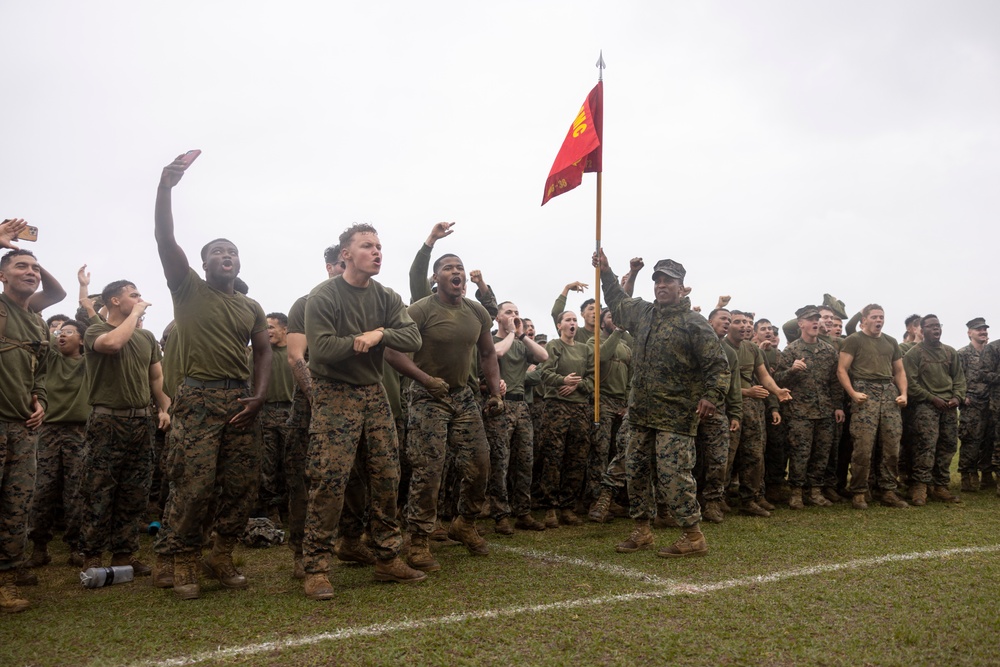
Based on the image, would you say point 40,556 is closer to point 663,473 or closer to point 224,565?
point 224,565

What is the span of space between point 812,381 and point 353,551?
6805 mm

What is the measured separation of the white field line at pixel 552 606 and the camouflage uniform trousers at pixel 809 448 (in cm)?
347

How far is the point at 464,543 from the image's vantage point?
6.88 m

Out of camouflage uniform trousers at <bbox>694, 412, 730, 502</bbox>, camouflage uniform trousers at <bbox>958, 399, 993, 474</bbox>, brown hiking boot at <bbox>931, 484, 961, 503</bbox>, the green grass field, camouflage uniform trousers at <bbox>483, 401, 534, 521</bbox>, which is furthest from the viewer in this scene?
camouflage uniform trousers at <bbox>958, 399, 993, 474</bbox>

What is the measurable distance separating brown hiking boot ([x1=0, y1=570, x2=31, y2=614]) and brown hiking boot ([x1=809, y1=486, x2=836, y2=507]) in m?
8.97

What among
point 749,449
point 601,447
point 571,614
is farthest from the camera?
point 601,447

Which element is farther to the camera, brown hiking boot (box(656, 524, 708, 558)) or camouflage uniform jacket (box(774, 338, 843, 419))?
camouflage uniform jacket (box(774, 338, 843, 419))

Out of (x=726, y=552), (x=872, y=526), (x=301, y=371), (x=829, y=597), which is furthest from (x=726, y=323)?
(x=301, y=371)

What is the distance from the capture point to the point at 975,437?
37.9ft

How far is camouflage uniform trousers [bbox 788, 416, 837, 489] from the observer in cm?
1008

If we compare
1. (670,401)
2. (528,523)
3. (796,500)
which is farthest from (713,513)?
(670,401)

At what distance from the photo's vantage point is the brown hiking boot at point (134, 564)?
20.7 feet

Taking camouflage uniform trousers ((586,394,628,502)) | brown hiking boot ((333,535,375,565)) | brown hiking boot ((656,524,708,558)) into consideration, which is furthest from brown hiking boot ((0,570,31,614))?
camouflage uniform trousers ((586,394,628,502))

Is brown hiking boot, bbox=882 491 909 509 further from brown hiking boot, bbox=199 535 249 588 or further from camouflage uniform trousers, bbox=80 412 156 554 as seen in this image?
camouflage uniform trousers, bbox=80 412 156 554
